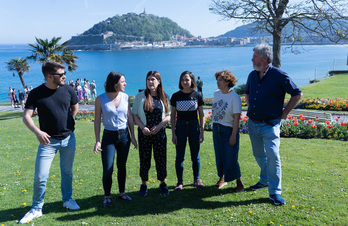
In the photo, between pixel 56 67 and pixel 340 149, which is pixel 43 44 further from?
pixel 340 149

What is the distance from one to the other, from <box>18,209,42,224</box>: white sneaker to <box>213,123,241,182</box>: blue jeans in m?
2.93

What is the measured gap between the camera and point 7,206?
4.43 meters

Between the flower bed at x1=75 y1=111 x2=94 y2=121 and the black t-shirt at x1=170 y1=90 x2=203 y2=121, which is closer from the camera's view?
the black t-shirt at x1=170 y1=90 x2=203 y2=121

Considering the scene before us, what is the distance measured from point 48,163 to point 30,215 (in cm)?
79

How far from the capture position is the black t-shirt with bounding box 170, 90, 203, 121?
4.60m

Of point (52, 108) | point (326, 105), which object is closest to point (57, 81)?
point (52, 108)

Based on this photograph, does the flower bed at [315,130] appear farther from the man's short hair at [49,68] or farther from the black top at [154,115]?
the man's short hair at [49,68]

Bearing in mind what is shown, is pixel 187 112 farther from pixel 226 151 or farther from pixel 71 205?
pixel 71 205

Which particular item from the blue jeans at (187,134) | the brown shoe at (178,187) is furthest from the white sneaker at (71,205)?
the blue jeans at (187,134)

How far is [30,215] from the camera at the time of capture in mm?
3906

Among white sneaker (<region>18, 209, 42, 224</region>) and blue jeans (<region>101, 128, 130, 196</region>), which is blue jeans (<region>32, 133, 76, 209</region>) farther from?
blue jeans (<region>101, 128, 130, 196</region>)

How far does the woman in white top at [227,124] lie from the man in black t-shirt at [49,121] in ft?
7.64

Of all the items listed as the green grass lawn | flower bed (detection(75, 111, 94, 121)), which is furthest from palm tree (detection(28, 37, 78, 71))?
the green grass lawn

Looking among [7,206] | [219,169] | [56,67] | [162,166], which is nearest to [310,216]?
[219,169]
